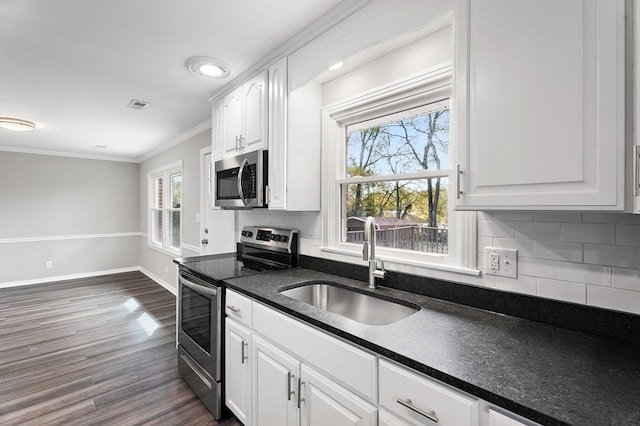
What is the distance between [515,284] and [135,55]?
2657mm

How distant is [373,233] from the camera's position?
5.39 feet

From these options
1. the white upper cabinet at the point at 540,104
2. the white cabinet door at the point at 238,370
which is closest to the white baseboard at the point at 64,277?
the white cabinet door at the point at 238,370

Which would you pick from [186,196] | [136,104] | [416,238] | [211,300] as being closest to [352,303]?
[416,238]

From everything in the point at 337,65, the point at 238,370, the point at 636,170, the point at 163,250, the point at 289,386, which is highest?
the point at 337,65

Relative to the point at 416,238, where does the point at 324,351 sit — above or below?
below

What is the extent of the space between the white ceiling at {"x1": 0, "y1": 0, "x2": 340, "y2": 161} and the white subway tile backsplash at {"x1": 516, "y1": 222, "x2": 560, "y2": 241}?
1468 millimetres

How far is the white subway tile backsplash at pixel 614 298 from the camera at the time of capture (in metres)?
1.02

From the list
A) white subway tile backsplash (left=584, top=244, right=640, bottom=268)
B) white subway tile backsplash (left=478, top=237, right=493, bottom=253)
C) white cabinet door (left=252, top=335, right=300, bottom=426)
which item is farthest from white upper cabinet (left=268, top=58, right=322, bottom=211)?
white subway tile backsplash (left=584, top=244, right=640, bottom=268)

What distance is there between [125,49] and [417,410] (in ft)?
8.45

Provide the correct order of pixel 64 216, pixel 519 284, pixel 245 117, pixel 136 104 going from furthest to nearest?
pixel 64 216, pixel 136 104, pixel 245 117, pixel 519 284

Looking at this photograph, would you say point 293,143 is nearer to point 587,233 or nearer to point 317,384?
point 317,384

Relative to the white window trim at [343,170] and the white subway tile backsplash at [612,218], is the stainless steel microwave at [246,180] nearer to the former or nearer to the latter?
the white window trim at [343,170]

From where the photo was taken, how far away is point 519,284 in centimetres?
126

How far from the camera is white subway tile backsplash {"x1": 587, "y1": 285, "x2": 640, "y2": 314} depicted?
1.02m
